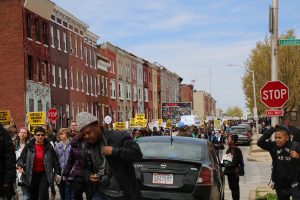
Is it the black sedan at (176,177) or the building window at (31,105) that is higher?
the building window at (31,105)

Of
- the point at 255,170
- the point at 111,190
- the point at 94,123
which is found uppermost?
the point at 94,123

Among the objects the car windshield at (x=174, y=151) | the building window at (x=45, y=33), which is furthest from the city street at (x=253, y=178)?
the building window at (x=45, y=33)

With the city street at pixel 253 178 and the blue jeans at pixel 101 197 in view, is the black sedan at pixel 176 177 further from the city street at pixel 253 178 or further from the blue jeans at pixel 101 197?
the city street at pixel 253 178

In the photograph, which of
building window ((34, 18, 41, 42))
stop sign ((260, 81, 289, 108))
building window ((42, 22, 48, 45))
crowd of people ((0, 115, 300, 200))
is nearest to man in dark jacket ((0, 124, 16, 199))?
crowd of people ((0, 115, 300, 200))

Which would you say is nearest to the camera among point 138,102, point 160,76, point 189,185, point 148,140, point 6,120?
point 189,185

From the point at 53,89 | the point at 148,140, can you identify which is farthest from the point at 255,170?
the point at 53,89

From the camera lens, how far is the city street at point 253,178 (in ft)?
50.1

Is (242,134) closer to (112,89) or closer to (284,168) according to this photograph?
(112,89)

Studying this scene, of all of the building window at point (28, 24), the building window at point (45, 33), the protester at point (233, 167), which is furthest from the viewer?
the building window at point (45, 33)

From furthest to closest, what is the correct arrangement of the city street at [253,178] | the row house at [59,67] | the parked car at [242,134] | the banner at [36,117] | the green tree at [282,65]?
the green tree at [282,65], the parked car at [242,134], the row house at [59,67], the banner at [36,117], the city street at [253,178]

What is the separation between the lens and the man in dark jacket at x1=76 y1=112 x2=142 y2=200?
577 cm

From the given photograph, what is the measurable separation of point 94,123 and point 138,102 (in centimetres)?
7153

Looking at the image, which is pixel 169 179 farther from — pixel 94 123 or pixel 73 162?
pixel 94 123

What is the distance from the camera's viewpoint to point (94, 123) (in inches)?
228
